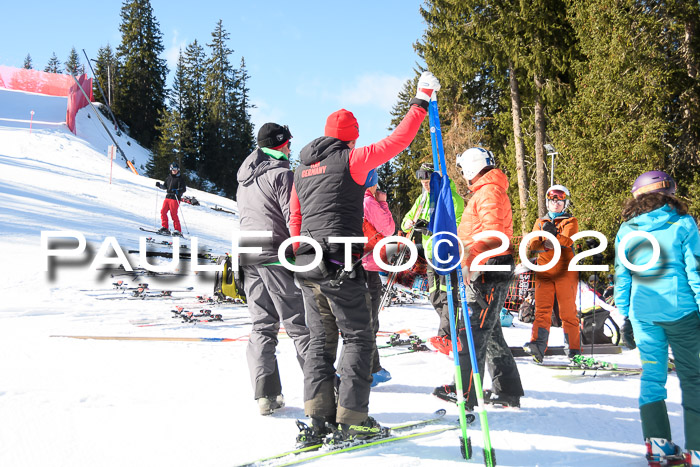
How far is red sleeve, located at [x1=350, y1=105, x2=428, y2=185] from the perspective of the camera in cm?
307

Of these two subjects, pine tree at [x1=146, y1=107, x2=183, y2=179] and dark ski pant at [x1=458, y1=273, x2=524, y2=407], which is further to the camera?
pine tree at [x1=146, y1=107, x2=183, y2=179]

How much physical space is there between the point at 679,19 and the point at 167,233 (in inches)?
667

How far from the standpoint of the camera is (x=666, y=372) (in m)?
2.99

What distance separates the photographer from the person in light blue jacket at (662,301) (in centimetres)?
291

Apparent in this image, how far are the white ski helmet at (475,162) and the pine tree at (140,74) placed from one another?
54262 mm

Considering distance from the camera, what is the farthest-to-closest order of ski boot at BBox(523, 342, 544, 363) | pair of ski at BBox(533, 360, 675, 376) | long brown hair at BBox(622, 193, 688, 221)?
1. ski boot at BBox(523, 342, 544, 363)
2. pair of ski at BBox(533, 360, 675, 376)
3. long brown hair at BBox(622, 193, 688, 221)

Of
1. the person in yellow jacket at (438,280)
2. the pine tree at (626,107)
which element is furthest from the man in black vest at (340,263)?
the pine tree at (626,107)

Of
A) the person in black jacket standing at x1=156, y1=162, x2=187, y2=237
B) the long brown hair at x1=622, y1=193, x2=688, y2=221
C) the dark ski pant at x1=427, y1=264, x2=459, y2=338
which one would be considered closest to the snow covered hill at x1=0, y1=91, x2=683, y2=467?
the dark ski pant at x1=427, y1=264, x2=459, y2=338

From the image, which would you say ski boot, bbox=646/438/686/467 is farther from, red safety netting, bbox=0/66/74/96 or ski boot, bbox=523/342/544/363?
red safety netting, bbox=0/66/74/96

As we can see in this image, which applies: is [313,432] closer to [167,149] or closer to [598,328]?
[598,328]

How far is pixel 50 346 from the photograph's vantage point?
513cm

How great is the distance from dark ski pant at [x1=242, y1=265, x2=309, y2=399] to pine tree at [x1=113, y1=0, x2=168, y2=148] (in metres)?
53.8

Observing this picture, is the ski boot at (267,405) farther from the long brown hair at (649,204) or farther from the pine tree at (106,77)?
the pine tree at (106,77)

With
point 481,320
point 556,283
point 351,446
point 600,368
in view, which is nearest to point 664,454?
point 481,320
